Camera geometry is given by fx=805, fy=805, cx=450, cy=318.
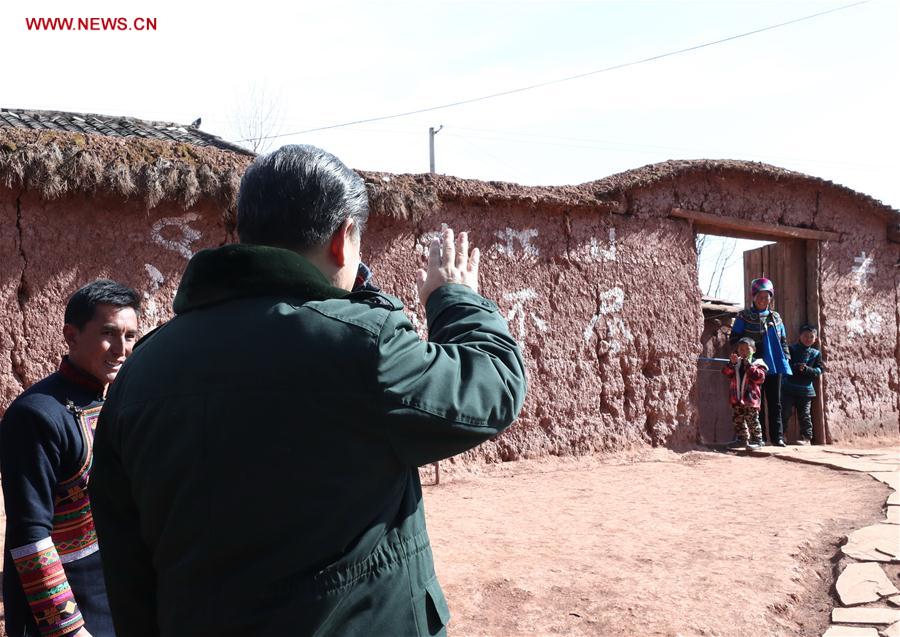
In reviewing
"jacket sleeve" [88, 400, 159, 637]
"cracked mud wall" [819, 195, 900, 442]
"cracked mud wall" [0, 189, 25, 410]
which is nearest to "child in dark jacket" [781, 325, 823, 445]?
"cracked mud wall" [819, 195, 900, 442]

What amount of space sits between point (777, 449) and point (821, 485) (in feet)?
5.81

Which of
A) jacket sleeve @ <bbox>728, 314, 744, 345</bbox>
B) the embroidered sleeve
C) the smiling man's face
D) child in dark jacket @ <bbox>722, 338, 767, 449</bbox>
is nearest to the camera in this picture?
the embroidered sleeve

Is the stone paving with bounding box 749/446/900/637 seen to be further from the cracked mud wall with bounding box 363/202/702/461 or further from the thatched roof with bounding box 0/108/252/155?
the thatched roof with bounding box 0/108/252/155

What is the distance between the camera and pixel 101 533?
1468mm

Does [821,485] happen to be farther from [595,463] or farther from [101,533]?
[101,533]

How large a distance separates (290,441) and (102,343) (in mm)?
→ 1332

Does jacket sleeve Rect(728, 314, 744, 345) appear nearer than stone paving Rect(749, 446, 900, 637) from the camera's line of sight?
No

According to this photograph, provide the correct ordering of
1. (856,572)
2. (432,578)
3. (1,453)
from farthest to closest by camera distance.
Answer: (856,572) < (1,453) < (432,578)

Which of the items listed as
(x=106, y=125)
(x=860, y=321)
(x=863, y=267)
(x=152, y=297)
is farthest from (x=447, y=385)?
(x=863, y=267)

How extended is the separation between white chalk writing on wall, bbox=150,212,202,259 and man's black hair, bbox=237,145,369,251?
4.27 metres

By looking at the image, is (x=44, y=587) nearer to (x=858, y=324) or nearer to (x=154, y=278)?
(x=154, y=278)

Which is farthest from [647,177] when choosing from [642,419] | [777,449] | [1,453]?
[1,453]

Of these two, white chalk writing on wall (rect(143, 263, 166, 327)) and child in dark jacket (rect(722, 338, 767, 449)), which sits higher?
white chalk writing on wall (rect(143, 263, 166, 327))

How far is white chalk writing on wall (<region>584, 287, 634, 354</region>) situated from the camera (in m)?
7.38
